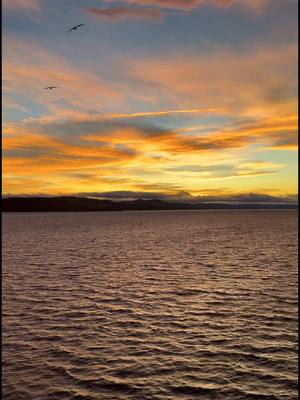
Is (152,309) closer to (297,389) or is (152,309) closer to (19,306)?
(19,306)

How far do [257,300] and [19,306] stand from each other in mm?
24572

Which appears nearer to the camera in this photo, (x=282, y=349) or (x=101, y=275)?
(x=282, y=349)

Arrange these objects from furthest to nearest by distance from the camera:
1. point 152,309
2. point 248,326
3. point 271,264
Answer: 1. point 271,264
2. point 152,309
3. point 248,326

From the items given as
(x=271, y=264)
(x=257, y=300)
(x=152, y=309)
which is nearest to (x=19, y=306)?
(x=152, y=309)

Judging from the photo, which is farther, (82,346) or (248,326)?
(248,326)

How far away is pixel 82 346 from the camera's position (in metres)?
29.0

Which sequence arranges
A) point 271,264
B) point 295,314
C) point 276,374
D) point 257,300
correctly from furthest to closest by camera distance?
point 271,264
point 257,300
point 295,314
point 276,374

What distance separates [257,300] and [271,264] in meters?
28.6

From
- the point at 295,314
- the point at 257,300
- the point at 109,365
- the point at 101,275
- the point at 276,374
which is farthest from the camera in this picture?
the point at 101,275

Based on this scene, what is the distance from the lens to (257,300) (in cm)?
4231

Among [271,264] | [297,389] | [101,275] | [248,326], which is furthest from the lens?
[271,264]

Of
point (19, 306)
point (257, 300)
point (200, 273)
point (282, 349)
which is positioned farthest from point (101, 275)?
point (282, 349)

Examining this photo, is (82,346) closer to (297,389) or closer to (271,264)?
(297,389)

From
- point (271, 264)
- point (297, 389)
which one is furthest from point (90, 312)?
point (271, 264)
